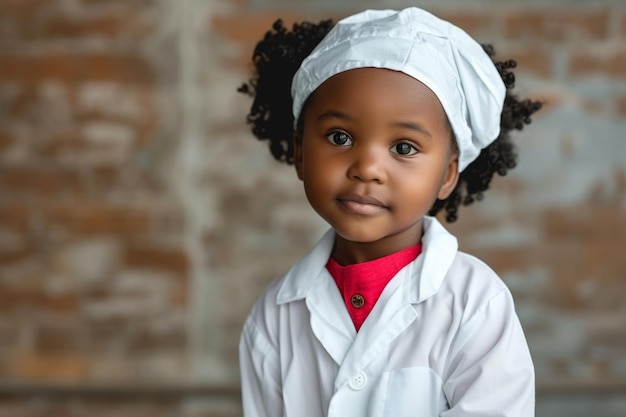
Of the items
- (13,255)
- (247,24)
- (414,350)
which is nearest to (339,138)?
(414,350)

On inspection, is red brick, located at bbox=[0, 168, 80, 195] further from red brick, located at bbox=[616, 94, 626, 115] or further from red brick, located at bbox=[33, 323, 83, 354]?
red brick, located at bbox=[616, 94, 626, 115]

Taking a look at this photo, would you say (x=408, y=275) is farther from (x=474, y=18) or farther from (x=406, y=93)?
(x=474, y=18)

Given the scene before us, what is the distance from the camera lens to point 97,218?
3400 mm

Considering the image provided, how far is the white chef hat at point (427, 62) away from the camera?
5.48ft

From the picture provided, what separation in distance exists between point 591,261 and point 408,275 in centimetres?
181

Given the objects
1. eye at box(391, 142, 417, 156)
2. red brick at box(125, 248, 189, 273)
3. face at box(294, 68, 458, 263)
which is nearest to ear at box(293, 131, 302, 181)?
face at box(294, 68, 458, 263)

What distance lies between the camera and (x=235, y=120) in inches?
132

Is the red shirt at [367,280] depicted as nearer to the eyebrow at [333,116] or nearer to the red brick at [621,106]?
the eyebrow at [333,116]

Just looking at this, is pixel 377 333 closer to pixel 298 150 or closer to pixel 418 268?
pixel 418 268

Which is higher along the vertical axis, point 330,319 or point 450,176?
point 450,176

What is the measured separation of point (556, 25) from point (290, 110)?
1594mm

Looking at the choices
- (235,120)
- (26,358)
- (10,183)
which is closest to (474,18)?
(235,120)

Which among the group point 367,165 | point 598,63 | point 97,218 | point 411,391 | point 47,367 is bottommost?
point 411,391

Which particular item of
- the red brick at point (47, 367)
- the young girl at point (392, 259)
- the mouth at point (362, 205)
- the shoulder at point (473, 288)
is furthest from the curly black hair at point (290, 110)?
the red brick at point (47, 367)
